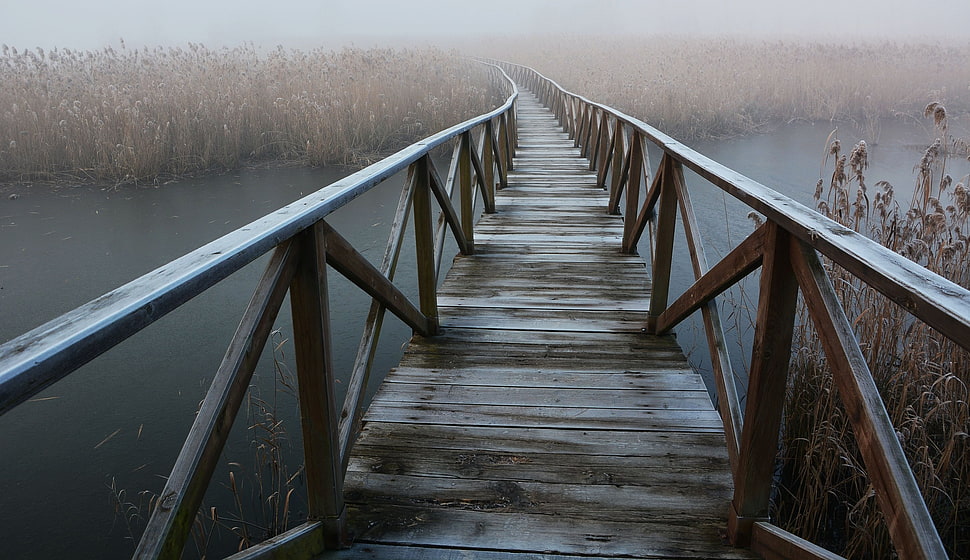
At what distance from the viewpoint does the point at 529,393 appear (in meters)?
2.70

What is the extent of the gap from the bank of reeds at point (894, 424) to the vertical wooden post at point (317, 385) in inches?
60.2

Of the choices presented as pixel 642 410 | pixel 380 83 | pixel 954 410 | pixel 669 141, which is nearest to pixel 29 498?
pixel 642 410

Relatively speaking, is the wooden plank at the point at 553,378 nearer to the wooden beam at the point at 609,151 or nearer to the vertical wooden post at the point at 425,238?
the vertical wooden post at the point at 425,238

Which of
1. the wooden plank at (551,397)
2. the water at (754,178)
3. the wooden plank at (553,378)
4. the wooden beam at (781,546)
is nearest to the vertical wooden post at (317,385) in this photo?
the wooden plank at (551,397)

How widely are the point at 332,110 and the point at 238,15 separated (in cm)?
7677

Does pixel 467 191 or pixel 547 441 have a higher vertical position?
pixel 467 191

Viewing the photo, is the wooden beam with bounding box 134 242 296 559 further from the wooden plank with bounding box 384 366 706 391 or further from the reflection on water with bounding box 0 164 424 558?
the reflection on water with bounding box 0 164 424 558

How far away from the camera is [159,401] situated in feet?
12.6

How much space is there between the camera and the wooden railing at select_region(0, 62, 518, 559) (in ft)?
2.69

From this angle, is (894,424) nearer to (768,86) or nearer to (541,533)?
(541,533)

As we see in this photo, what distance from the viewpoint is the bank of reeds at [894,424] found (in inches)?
94.1

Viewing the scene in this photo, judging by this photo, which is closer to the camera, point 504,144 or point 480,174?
point 480,174

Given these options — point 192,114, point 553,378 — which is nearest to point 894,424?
point 553,378

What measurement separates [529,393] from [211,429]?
1611mm
